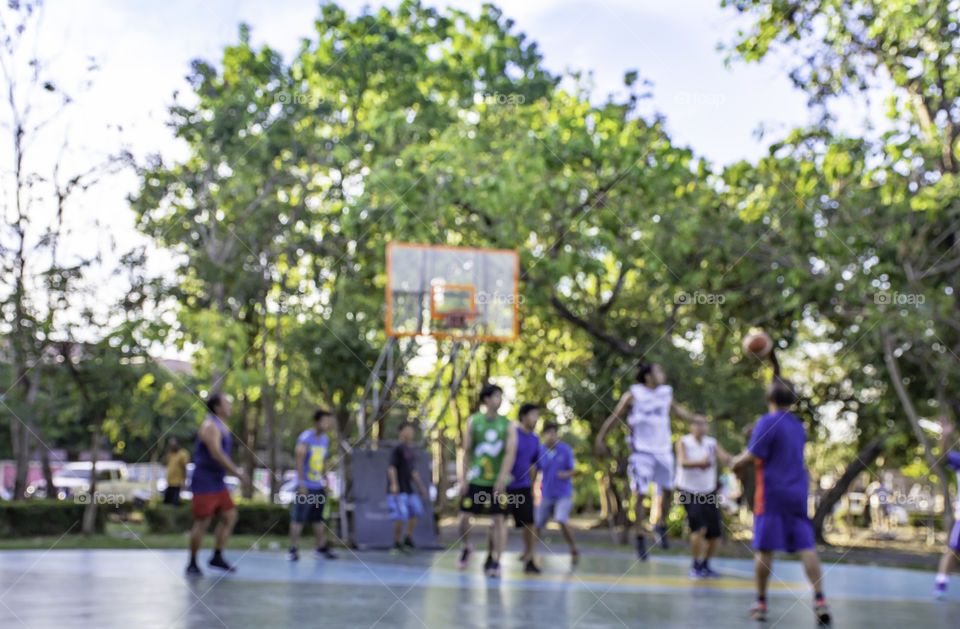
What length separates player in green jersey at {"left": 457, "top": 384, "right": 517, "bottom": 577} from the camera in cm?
1030

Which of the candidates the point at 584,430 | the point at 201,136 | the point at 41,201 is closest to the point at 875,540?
the point at 584,430

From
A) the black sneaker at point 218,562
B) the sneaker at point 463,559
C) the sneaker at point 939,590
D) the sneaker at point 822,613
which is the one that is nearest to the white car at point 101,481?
the sneaker at point 463,559

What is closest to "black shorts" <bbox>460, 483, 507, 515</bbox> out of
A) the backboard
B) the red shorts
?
the red shorts

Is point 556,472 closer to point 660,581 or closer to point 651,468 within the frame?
point 651,468

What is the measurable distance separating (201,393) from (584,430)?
10.3 meters

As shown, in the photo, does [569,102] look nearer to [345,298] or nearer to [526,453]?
[345,298]

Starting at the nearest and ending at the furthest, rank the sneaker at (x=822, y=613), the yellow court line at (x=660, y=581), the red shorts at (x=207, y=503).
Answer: the sneaker at (x=822, y=613), the red shorts at (x=207, y=503), the yellow court line at (x=660, y=581)

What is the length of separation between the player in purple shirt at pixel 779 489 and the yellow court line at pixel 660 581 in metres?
2.58

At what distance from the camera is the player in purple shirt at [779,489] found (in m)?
7.43

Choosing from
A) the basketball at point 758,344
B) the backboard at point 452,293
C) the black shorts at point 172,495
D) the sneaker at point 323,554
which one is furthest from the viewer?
the backboard at point 452,293

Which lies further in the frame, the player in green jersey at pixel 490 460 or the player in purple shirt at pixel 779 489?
the player in green jersey at pixel 490 460

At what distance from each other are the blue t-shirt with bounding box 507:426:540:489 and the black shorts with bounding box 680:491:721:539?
1.63 metres

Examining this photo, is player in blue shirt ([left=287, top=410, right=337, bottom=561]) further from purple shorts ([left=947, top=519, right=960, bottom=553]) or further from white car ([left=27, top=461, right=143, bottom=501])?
white car ([left=27, top=461, right=143, bottom=501])

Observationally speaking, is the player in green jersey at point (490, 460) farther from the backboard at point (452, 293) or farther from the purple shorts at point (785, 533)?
the backboard at point (452, 293)
